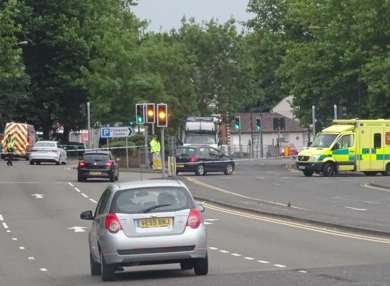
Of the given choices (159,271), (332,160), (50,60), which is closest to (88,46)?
(50,60)

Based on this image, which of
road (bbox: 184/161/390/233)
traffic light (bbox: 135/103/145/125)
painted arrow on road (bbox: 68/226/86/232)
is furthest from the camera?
traffic light (bbox: 135/103/145/125)

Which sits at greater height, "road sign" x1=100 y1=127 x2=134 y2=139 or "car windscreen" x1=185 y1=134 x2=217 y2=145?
"road sign" x1=100 y1=127 x2=134 y2=139

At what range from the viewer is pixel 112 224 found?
15.4 meters

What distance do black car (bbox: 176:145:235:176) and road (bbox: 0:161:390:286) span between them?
63.1ft

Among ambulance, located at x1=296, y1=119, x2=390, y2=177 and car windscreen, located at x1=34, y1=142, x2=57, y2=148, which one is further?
car windscreen, located at x1=34, y1=142, x2=57, y2=148

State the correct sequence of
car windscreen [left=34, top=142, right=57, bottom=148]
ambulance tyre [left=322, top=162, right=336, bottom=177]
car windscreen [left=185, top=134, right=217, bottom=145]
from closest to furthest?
ambulance tyre [left=322, top=162, right=336, bottom=177] < car windscreen [left=34, top=142, right=57, bottom=148] < car windscreen [left=185, top=134, right=217, bottom=145]

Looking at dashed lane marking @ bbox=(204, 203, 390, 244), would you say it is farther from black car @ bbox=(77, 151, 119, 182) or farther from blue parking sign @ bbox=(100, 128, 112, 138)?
blue parking sign @ bbox=(100, 128, 112, 138)

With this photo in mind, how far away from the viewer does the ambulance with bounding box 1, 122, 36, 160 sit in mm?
74312

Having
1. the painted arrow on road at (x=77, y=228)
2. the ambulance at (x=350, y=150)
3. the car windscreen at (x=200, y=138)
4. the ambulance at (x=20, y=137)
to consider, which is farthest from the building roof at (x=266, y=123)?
the painted arrow on road at (x=77, y=228)

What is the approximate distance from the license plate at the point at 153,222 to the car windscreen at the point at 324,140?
3943 centimetres

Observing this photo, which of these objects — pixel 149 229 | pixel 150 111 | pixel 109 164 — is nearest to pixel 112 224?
pixel 149 229

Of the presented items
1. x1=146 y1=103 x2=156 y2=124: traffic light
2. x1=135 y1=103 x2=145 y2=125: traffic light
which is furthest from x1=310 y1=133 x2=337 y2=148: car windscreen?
x1=146 y1=103 x2=156 y2=124: traffic light

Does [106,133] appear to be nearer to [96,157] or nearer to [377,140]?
[96,157]

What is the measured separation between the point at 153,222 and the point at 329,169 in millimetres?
39786
